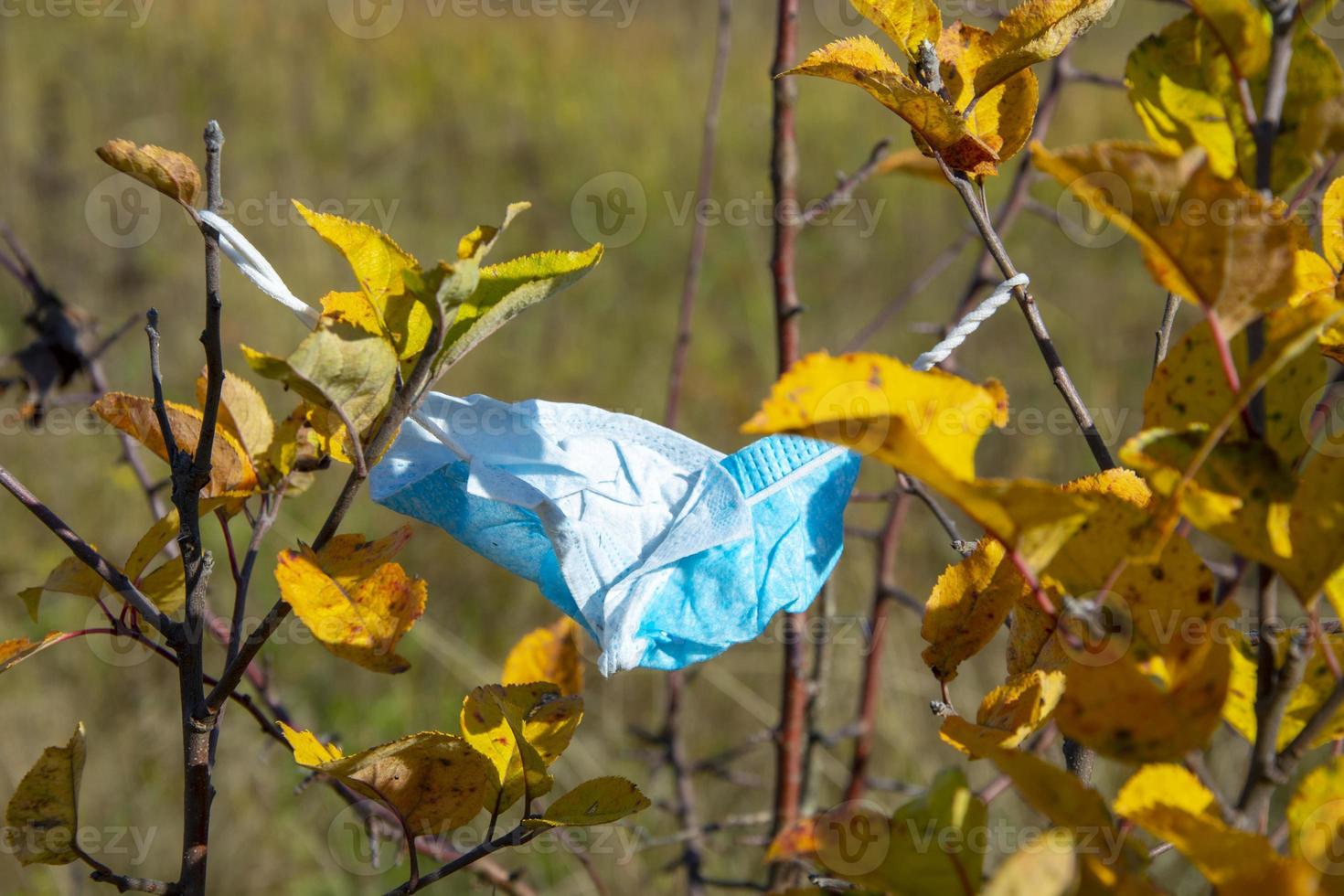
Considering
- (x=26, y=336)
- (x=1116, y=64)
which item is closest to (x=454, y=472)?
(x=26, y=336)

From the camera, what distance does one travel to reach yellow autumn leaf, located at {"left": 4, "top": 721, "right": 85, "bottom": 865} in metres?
0.56

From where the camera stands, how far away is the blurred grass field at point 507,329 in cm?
192

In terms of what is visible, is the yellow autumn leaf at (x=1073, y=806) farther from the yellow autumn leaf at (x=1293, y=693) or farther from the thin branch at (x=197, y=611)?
the thin branch at (x=197, y=611)

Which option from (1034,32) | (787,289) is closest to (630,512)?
(1034,32)

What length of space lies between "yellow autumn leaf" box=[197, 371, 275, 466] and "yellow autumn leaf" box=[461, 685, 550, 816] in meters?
0.21

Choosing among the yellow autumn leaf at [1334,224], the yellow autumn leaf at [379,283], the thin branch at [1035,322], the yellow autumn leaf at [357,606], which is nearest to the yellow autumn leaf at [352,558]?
the yellow autumn leaf at [357,606]

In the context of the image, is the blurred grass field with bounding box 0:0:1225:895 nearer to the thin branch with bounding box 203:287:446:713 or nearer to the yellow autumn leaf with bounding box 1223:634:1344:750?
the thin branch with bounding box 203:287:446:713

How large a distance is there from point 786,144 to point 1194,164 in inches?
30.1

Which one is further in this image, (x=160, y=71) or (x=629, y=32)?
(x=629, y=32)

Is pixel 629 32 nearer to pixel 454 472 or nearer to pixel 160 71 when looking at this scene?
pixel 160 71

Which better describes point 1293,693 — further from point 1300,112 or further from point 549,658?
point 549,658

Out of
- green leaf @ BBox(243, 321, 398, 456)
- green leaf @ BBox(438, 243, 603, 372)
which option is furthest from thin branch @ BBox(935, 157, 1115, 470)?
green leaf @ BBox(243, 321, 398, 456)

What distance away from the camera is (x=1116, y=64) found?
4.68 metres

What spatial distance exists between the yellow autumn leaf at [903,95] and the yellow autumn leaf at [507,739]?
36cm
